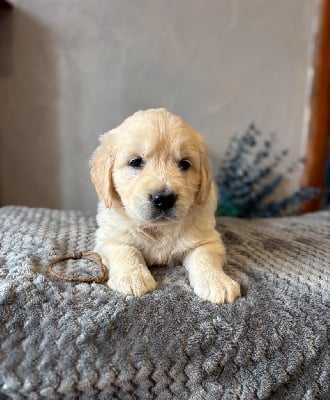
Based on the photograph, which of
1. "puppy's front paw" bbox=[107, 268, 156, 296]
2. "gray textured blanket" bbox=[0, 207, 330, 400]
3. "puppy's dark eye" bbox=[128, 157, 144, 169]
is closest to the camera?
"gray textured blanket" bbox=[0, 207, 330, 400]

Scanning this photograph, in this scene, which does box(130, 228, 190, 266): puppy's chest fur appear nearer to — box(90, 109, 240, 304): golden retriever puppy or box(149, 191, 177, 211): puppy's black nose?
box(90, 109, 240, 304): golden retriever puppy

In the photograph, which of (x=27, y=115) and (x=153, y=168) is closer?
(x=153, y=168)

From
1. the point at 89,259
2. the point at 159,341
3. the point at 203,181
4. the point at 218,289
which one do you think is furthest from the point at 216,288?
the point at 89,259

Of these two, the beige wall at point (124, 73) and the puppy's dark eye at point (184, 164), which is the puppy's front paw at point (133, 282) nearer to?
the puppy's dark eye at point (184, 164)

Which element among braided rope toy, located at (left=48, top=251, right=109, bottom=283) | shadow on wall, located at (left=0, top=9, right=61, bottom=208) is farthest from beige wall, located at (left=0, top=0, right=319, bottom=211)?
braided rope toy, located at (left=48, top=251, right=109, bottom=283)

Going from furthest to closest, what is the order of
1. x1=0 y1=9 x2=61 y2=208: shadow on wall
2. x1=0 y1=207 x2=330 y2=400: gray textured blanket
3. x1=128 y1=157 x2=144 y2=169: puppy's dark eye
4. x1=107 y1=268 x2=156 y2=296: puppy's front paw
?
1. x1=0 y1=9 x2=61 y2=208: shadow on wall
2. x1=128 y1=157 x2=144 y2=169: puppy's dark eye
3. x1=107 y1=268 x2=156 y2=296: puppy's front paw
4. x1=0 y1=207 x2=330 y2=400: gray textured blanket

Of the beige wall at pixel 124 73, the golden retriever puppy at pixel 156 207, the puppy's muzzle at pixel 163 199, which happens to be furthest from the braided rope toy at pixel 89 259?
the beige wall at pixel 124 73

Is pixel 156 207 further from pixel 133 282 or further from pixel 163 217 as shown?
pixel 133 282
